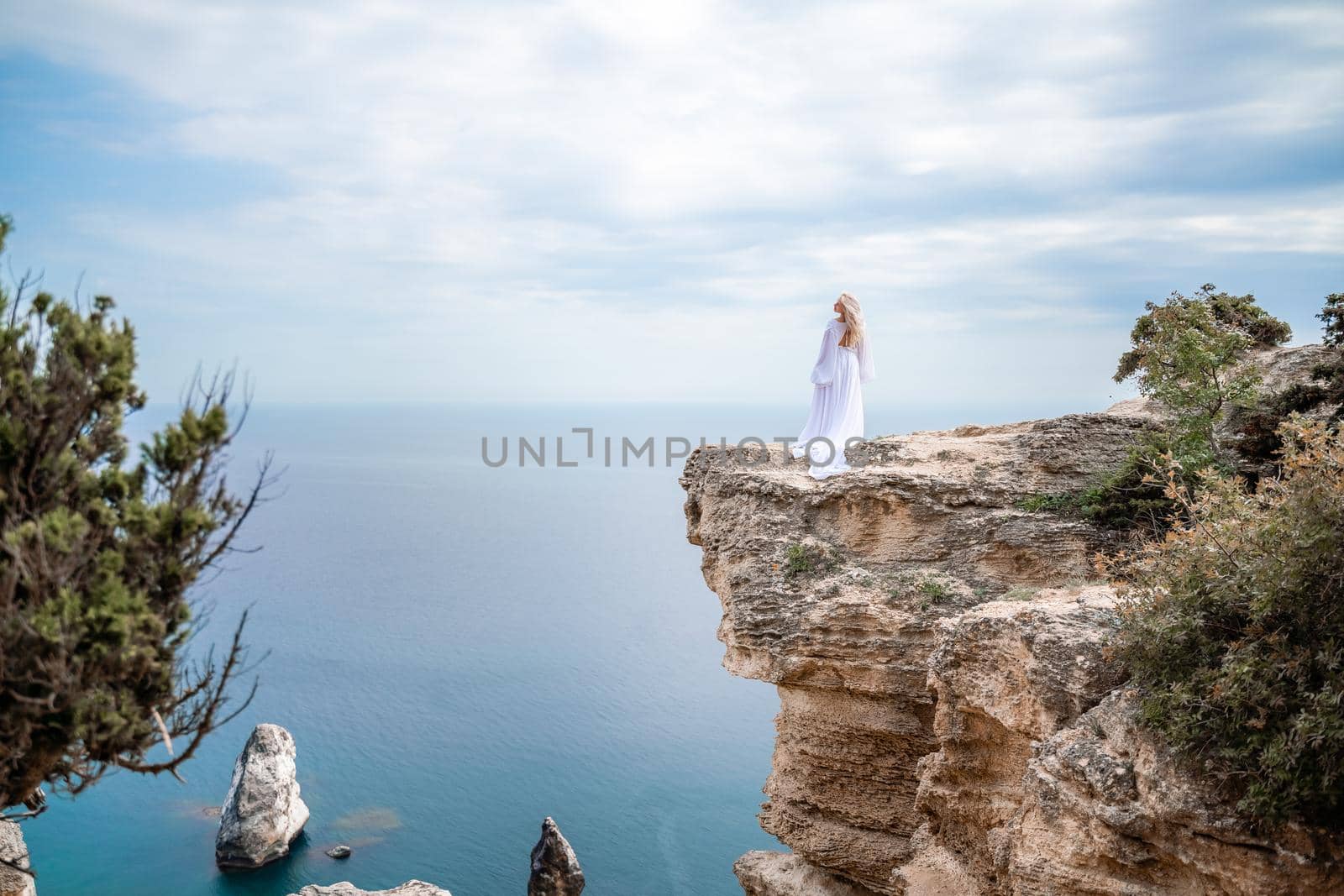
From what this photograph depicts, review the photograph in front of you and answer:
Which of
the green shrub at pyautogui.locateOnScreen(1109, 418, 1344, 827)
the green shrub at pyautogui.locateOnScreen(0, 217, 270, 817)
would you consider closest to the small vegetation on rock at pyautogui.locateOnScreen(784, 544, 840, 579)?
the green shrub at pyautogui.locateOnScreen(1109, 418, 1344, 827)

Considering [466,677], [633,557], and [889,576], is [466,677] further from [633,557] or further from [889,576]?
[889,576]

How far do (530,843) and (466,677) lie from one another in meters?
17.4

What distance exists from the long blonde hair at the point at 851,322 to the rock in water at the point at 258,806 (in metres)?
21.1

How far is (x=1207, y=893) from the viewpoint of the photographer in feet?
30.5

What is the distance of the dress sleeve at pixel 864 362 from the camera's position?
63.7 ft

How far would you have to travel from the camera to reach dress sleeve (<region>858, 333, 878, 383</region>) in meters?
19.4

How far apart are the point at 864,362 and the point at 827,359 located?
769mm

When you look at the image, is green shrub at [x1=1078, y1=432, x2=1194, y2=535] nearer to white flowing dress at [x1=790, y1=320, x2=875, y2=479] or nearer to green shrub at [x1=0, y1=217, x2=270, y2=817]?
white flowing dress at [x1=790, y1=320, x2=875, y2=479]

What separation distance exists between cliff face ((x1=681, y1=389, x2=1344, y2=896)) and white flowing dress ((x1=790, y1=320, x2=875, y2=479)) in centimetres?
67

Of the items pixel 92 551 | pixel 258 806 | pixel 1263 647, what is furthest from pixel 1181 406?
pixel 258 806

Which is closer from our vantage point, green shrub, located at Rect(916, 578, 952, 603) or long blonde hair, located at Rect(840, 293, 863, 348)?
green shrub, located at Rect(916, 578, 952, 603)

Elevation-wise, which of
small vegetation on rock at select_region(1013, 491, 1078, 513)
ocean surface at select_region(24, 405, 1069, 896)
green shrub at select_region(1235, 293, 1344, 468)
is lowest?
ocean surface at select_region(24, 405, 1069, 896)

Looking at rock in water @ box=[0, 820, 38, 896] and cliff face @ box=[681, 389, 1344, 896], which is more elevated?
cliff face @ box=[681, 389, 1344, 896]

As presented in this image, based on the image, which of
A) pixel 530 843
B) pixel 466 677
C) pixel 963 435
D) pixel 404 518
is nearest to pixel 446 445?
pixel 404 518
